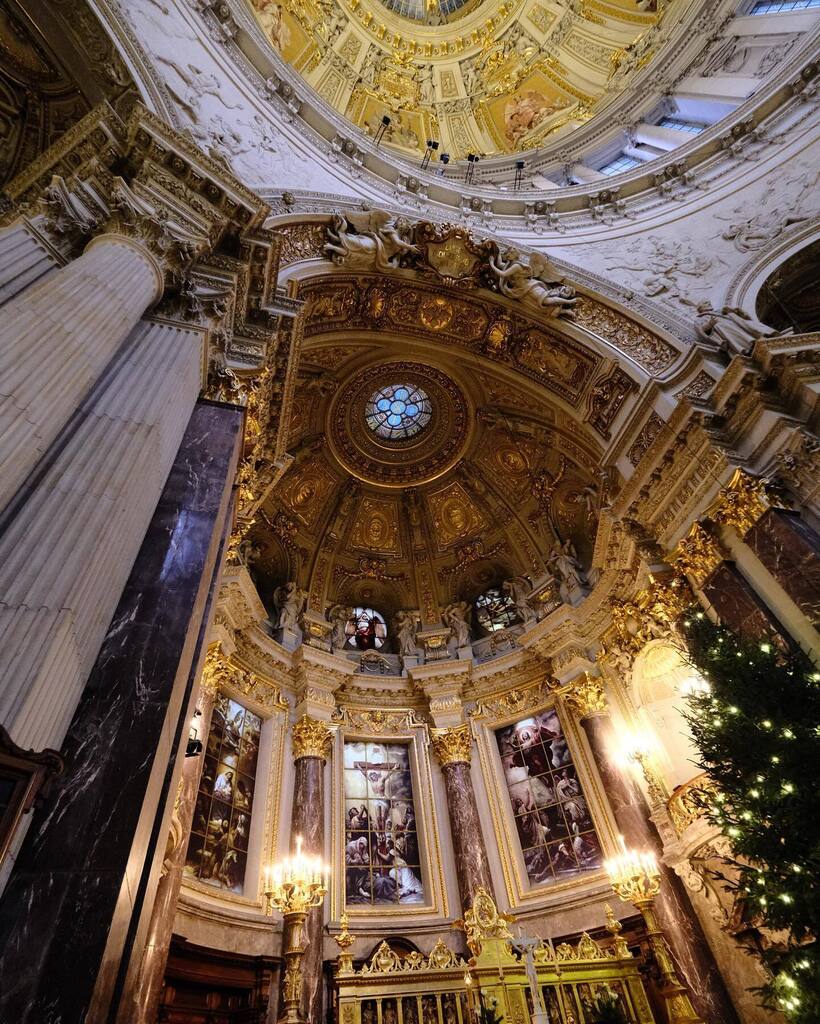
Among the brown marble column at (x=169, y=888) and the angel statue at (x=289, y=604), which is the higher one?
the angel statue at (x=289, y=604)

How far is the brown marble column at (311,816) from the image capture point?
8133 millimetres

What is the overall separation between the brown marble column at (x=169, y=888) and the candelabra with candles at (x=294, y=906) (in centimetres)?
143

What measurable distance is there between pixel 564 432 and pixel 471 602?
17.6ft

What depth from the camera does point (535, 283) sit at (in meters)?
11.1

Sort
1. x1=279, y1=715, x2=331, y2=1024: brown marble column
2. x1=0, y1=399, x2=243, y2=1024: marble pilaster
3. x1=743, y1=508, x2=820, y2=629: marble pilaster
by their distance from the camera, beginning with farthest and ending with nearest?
x1=279, y1=715, x2=331, y2=1024: brown marble column, x1=743, y1=508, x2=820, y2=629: marble pilaster, x1=0, y1=399, x2=243, y2=1024: marble pilaster

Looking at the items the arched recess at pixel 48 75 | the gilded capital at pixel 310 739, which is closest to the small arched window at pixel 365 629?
the gilded capital at pixel 310 739

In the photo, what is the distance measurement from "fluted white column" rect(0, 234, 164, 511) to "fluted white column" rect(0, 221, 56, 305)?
4.6 inches

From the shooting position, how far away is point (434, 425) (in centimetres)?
1489

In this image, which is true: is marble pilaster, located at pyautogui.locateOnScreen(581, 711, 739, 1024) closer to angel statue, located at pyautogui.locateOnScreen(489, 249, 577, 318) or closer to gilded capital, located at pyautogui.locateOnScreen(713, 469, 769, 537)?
gilded capital, located at pyautogui.locateOnScreen(713, 469, 769, 537)

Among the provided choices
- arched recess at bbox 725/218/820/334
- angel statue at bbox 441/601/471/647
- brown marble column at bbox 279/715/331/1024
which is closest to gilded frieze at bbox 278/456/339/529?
angel statue at bbox 441/601/471/647

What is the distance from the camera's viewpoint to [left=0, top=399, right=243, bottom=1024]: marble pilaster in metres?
2.23

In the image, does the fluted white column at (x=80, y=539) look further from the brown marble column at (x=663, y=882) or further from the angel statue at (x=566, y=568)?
the angel statue at (x=566, y=568)

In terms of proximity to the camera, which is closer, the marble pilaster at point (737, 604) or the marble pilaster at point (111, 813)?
the marble pilaster at point (111, 813)

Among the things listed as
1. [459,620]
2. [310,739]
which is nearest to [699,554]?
[459,620]
